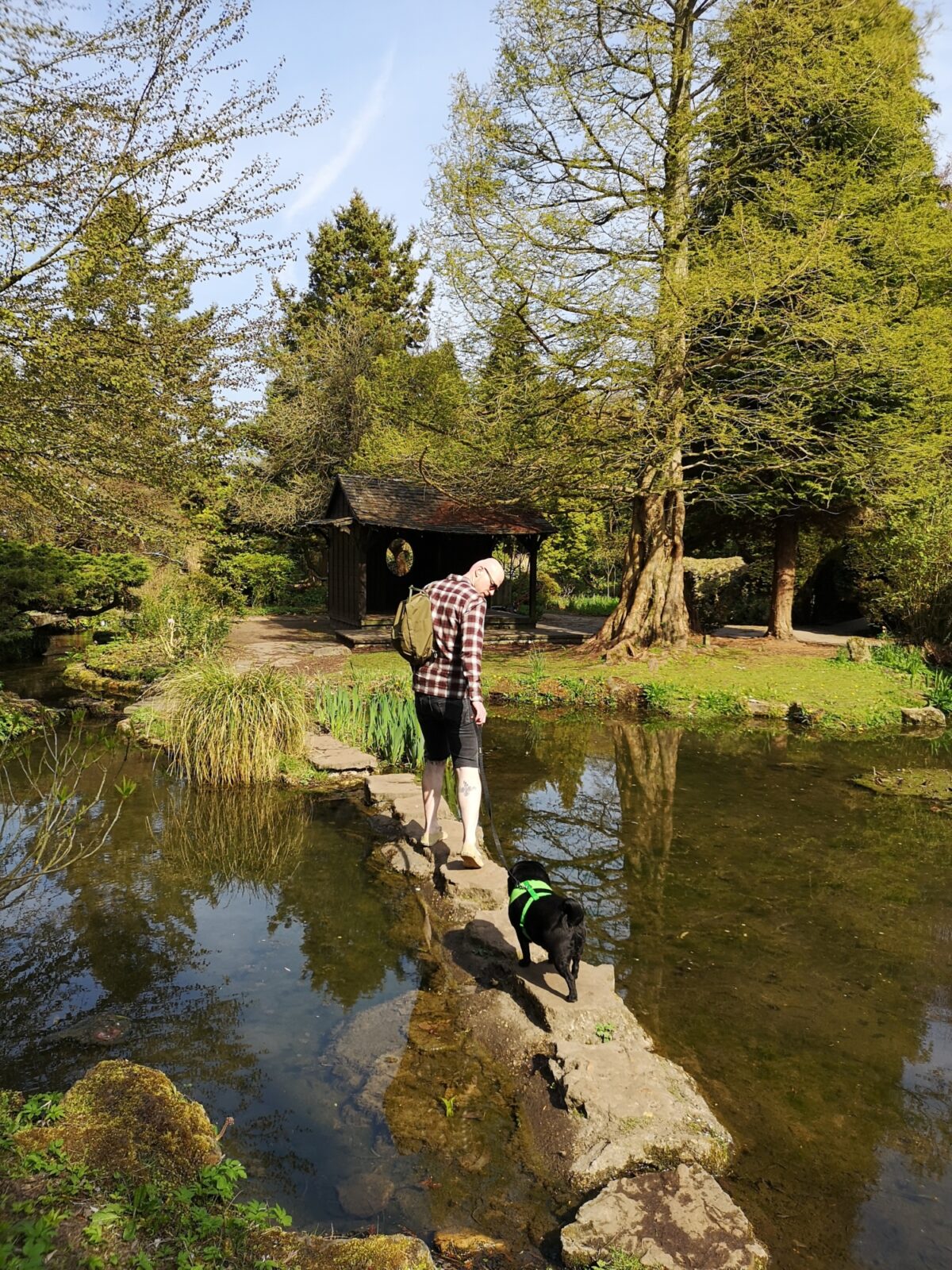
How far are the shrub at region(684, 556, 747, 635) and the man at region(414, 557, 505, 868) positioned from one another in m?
15.7

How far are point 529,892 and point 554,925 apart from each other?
302 mm

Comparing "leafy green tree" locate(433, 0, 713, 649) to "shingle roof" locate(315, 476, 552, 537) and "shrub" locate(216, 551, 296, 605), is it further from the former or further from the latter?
"shrub" locate(216, 551, 296, 605)

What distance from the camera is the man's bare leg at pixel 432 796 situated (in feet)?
17.2

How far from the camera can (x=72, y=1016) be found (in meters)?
3.79

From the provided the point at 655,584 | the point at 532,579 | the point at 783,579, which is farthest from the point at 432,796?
the point at 783,579

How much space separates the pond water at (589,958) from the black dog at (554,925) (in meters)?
0.60

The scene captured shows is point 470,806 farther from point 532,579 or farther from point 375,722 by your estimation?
point 532,579

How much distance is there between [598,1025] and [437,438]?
12941 millimetres

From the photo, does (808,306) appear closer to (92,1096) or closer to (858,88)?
(858,88)

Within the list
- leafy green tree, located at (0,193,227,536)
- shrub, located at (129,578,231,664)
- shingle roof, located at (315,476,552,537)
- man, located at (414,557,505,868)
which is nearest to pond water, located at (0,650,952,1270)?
man, located at (414,557,505,868)

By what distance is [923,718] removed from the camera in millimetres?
11023

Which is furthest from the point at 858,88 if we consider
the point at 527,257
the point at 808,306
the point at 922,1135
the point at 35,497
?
the point at 922,1135

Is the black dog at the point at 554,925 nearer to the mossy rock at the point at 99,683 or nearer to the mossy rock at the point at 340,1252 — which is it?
the mossy rock at the point at 340,1252

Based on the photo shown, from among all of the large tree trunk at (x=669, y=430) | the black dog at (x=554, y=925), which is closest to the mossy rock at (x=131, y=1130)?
the black dog at (x=554, y=925)
